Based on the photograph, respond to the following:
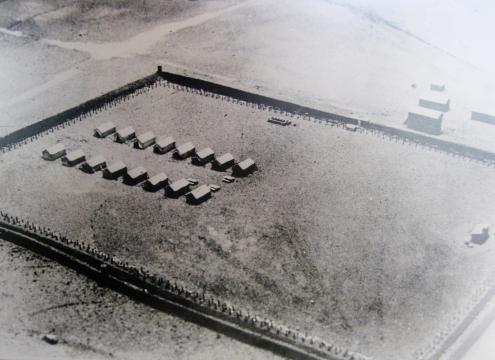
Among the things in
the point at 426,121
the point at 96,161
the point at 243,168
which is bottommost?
the point at 96,161

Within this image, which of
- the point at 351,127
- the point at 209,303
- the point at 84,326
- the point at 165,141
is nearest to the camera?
the point at 84,326

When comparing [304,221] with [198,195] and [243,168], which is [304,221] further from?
[198,195]

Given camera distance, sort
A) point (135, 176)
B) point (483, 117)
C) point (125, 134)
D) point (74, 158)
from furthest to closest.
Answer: point (483, 117), point (125, 134), point (74, 158), point (135, 176)

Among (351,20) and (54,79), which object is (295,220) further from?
(351,20)

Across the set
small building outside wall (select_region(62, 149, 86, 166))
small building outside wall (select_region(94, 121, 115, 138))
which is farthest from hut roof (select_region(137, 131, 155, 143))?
small building outside wall (select_region(62, 149, 86, 166))

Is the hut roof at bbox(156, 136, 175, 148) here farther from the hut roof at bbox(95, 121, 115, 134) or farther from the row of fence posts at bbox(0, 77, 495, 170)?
the row of fence posts at bbox(0, 77, 495, 170)

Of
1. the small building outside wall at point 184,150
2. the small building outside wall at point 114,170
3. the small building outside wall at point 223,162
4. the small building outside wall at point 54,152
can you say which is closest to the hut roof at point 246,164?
the small building outside wall at point 223,162

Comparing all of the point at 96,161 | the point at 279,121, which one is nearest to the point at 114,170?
the point at 96,161
